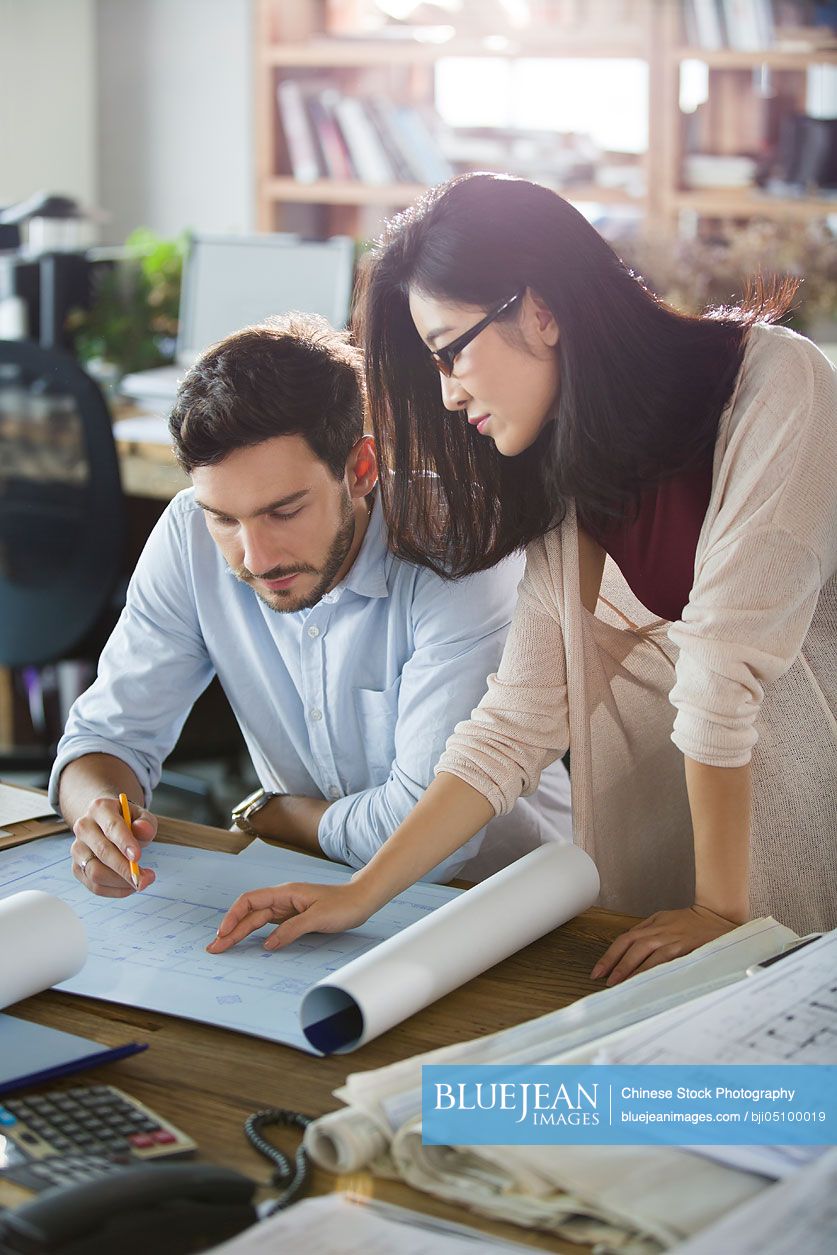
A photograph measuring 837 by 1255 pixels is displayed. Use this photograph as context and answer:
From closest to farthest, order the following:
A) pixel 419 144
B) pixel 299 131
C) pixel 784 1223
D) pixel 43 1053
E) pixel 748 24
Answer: pixel 784 1223 → pixel 43 1053 → pixel 748 24 → pixel 419 144 → pixel 299 131

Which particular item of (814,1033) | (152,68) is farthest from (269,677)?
(152,68)

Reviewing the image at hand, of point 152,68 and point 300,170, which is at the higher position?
point 152,68

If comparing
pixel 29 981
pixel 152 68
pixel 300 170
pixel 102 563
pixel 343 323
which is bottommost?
pixel 102 563

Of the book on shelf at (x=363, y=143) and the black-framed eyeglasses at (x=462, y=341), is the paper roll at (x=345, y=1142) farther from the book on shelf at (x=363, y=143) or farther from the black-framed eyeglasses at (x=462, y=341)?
the book on shelf at (x=363, y=143)

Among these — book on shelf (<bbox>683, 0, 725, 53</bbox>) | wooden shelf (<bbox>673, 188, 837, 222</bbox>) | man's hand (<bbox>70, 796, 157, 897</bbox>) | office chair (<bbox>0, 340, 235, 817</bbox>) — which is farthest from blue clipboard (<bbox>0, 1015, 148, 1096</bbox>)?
book on shelf (<bbox>683, 0, 725, 53</bbox>)

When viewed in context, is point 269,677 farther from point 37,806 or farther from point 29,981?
point 29,981

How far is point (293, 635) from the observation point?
5.24 ft

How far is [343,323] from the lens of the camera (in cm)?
337

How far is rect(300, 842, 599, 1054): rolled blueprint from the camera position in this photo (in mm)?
967

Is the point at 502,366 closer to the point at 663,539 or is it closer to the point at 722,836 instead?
the point at 663,539

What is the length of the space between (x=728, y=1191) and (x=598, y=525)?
0.69 metres

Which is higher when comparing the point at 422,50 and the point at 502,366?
the point at 422,50

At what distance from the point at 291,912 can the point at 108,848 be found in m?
0.22

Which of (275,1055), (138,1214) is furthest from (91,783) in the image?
(138,1214)
